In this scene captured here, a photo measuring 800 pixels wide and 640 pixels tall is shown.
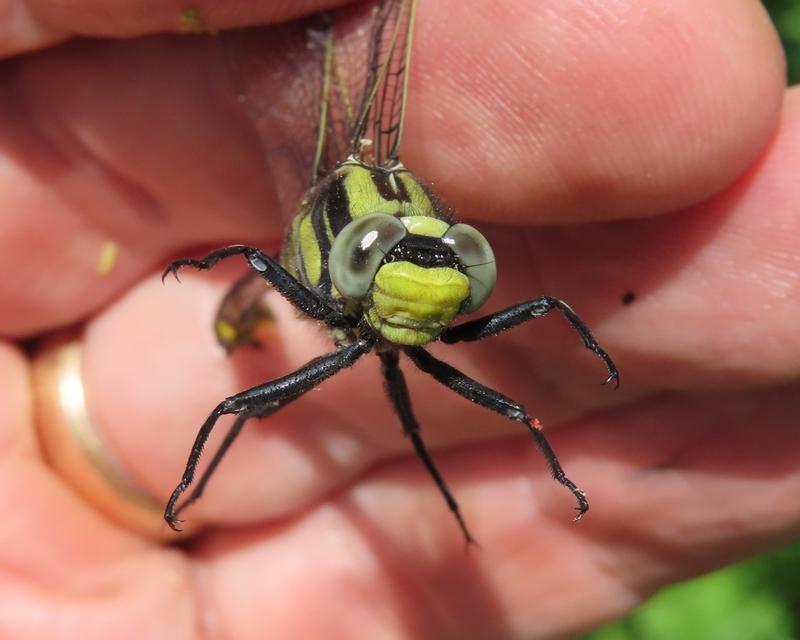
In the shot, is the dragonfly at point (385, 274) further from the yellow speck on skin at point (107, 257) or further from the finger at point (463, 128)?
the yellow speck on skin at point (107, 257)

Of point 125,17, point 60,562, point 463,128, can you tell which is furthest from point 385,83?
point 60,562

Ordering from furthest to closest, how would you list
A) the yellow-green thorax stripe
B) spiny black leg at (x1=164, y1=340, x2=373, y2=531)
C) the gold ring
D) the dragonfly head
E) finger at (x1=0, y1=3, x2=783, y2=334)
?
the gold ring < finger at (x1=0, y1=3, x2=783, y2=334) < the yellow-green thorax stripe < spiny black leg at (x1=164, y1=340, x2=373, y2=531) < the dragonfly head

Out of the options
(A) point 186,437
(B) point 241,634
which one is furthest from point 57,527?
(B) point 241,634

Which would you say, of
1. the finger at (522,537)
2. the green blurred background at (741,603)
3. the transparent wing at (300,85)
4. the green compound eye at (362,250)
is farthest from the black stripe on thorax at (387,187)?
the green blurred background at (741,603)

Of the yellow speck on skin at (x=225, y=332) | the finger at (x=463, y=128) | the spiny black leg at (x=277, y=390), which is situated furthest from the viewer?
the yellow speck on skin at (x=225, y=332)

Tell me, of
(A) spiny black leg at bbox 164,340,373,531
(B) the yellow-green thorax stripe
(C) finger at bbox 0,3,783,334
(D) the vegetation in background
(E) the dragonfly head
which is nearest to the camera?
(E) the dragonfly head

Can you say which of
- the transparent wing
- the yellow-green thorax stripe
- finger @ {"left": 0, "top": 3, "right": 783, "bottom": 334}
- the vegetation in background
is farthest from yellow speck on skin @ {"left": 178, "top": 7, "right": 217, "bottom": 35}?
the vegetation in background

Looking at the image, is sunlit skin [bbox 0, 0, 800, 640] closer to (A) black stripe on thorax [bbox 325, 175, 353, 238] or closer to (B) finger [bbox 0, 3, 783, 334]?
(B) finger [bbox 0, 3, 783, 334]
